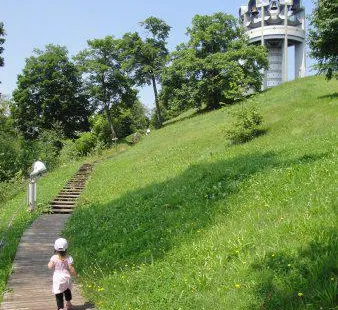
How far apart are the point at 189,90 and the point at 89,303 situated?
40.6m

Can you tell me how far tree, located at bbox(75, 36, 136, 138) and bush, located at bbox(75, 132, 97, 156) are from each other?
9.45 ft

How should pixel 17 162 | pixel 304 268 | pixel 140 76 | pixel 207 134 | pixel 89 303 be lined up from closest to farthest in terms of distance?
pixel 304 268 → pixel 89 303 → pixel 207 134 → pixel 17 162 → pixel 140 76

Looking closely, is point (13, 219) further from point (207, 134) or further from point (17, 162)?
point (17, 162)

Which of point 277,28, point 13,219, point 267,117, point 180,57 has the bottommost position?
point 13,219

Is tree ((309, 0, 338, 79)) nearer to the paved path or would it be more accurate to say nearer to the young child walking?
the paved path

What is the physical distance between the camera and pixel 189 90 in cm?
4809

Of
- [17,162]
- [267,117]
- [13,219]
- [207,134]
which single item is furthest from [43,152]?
[13,219]

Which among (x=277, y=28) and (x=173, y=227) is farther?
(x=277, y=28)

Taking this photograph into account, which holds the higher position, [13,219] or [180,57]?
[180,57]

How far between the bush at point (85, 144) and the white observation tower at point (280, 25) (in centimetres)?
3013

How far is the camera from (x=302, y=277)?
6758 mm

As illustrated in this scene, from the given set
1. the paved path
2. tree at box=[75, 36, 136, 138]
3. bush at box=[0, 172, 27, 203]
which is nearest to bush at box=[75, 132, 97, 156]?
tree at box=[75, 36, 136, 138]

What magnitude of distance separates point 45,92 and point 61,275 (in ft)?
172

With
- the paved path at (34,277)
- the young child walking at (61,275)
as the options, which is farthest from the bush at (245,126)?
the young child walking at (61,275)
